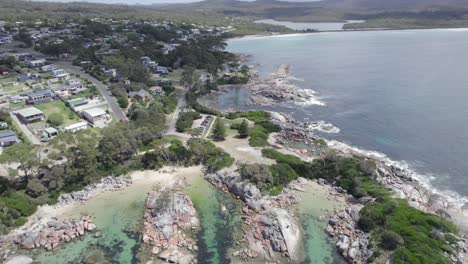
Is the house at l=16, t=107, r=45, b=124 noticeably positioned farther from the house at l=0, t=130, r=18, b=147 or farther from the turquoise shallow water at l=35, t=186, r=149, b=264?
the turquoise shallow water at l=35, t=186, r=149, b=264

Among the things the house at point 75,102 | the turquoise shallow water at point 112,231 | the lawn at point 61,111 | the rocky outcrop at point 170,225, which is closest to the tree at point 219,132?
the rocky outcrop at point 170,225

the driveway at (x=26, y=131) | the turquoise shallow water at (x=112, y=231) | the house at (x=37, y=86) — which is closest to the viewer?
the turquoise shallow water at (x=112, y=231)

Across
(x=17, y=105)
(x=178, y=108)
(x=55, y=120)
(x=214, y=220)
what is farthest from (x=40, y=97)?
(x=214, y=220)

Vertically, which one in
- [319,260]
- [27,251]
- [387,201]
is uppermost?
[387,201]

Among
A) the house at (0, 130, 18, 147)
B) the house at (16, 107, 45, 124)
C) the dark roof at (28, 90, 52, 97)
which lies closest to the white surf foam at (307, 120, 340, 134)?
the house at (16, 107, 45, 124)

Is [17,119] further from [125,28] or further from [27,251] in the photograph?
[125,28]

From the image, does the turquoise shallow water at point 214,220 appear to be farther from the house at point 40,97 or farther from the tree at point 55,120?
the house at point 40,97

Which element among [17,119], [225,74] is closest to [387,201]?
[17,119]
